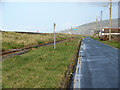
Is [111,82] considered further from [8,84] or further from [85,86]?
[8,84]

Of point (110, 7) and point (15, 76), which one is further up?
point (110, 7)

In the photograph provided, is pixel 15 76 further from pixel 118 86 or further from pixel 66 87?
pixel 118 86

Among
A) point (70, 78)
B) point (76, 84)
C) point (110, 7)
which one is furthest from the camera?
point (110, 7)

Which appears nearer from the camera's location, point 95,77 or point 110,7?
point 95,77

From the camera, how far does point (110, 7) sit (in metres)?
42.2

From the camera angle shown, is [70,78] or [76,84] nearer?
[76,84]

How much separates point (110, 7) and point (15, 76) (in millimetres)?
40227

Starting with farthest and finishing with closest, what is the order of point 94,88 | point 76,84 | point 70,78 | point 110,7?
point 110,7
point 70,78
point 76,84
point 94,88

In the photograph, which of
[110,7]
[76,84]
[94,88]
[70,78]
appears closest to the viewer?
[94,88]

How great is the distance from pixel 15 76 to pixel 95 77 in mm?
5069

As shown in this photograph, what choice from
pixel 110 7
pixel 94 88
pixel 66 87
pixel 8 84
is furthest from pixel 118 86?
pixel 110 7

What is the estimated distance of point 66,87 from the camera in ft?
23.5

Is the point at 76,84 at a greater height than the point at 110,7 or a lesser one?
lesser

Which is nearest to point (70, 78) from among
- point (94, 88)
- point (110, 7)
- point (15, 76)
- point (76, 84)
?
point (76, 84)
